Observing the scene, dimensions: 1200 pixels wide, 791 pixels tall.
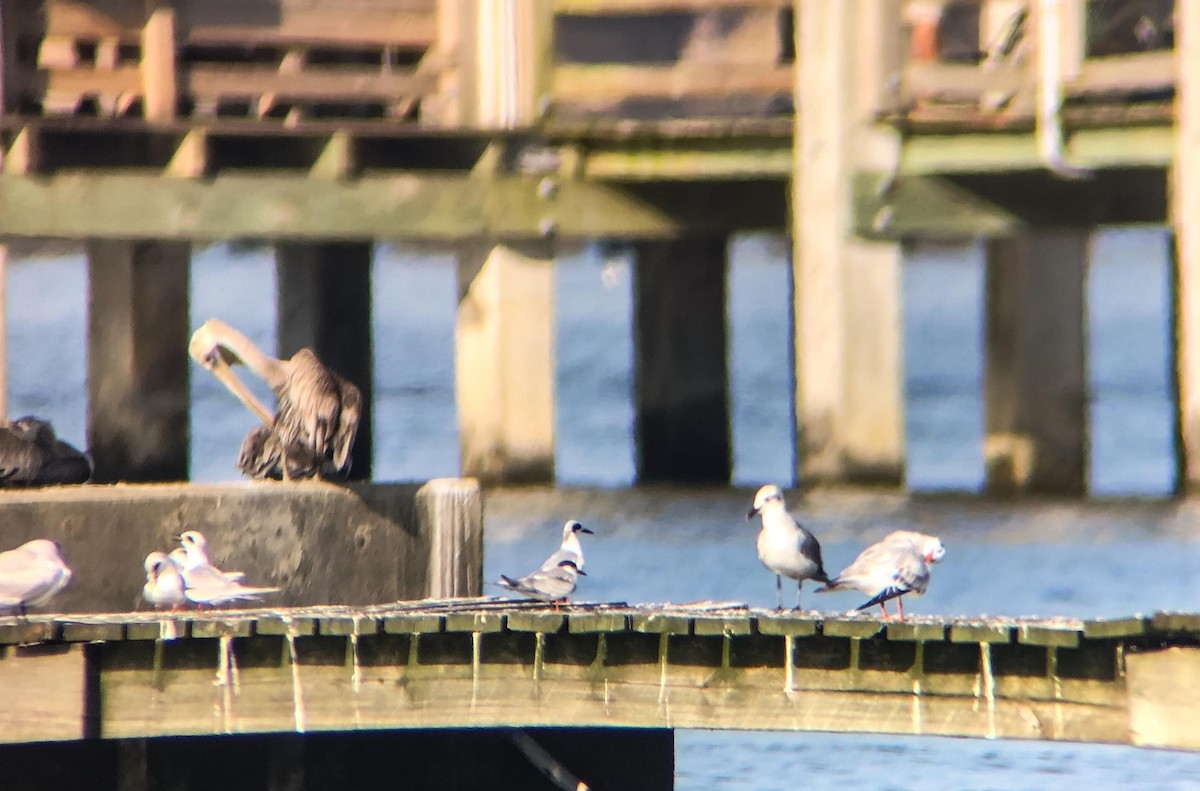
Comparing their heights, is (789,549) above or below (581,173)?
below

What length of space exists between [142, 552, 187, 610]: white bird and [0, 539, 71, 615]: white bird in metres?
0.45

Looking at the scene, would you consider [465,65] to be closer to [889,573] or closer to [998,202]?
[998,202]

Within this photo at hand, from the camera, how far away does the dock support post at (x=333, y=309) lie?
74.4ft

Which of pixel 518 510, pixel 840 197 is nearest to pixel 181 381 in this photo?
pixel 518 510

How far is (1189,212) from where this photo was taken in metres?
18.1

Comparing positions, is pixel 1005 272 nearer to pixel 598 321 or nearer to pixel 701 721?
pixel 701 721

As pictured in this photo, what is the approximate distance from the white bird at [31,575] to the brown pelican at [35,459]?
1998mm

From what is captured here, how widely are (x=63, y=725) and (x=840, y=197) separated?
10609mm

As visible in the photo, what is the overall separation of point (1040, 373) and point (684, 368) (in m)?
3.17

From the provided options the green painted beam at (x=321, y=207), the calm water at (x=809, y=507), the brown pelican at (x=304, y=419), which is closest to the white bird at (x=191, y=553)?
the brown pelican at (x=304, y=419)

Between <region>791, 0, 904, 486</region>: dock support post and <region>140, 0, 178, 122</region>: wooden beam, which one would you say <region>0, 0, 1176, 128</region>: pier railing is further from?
<region>791, 0, 904, 486</region>: dock support post

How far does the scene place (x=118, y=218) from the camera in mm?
19938

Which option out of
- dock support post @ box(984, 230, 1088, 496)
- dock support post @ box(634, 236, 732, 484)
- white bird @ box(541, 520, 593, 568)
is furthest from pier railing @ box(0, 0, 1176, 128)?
white bird @ box(541, 520, 593, 568)

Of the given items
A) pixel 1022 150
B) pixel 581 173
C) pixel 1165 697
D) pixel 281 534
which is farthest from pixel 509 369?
pixel 1165 697
